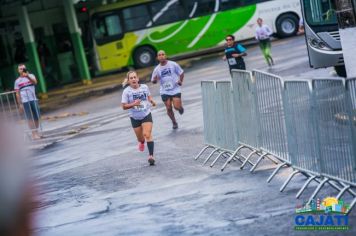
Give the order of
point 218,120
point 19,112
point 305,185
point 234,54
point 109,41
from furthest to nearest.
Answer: point 109,41 < point 234,54 < point 19,112 < point 218,120 < point 305,185

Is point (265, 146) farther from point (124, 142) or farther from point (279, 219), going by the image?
point (124, 142)

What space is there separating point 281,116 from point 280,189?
0.89m

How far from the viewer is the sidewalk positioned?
29.9 meters

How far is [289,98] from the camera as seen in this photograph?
849 centimetres

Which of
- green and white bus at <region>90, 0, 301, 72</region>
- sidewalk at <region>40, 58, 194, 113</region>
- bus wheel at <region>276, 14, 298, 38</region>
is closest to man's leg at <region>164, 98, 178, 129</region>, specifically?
sidewalk at <region>40, 58, 194, 113</region>

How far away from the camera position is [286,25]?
3666 centimetres

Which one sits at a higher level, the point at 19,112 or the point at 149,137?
the point at 19,112

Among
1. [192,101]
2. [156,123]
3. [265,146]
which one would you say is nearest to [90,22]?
[192,101]

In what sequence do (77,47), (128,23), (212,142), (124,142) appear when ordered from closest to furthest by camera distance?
(212,142) < (124,142) < (77,47) < (128,23)

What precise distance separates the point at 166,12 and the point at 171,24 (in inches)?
28.4

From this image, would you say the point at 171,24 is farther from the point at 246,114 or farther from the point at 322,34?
the point at 246,114

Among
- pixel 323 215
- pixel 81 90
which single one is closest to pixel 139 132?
pixel 323 215

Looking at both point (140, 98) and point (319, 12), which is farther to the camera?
point (319, 12)

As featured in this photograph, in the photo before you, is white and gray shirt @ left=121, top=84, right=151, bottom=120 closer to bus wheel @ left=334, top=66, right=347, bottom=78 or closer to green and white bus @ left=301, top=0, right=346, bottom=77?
green and white bus @ left=301, top=0, right=346, bottom=77
